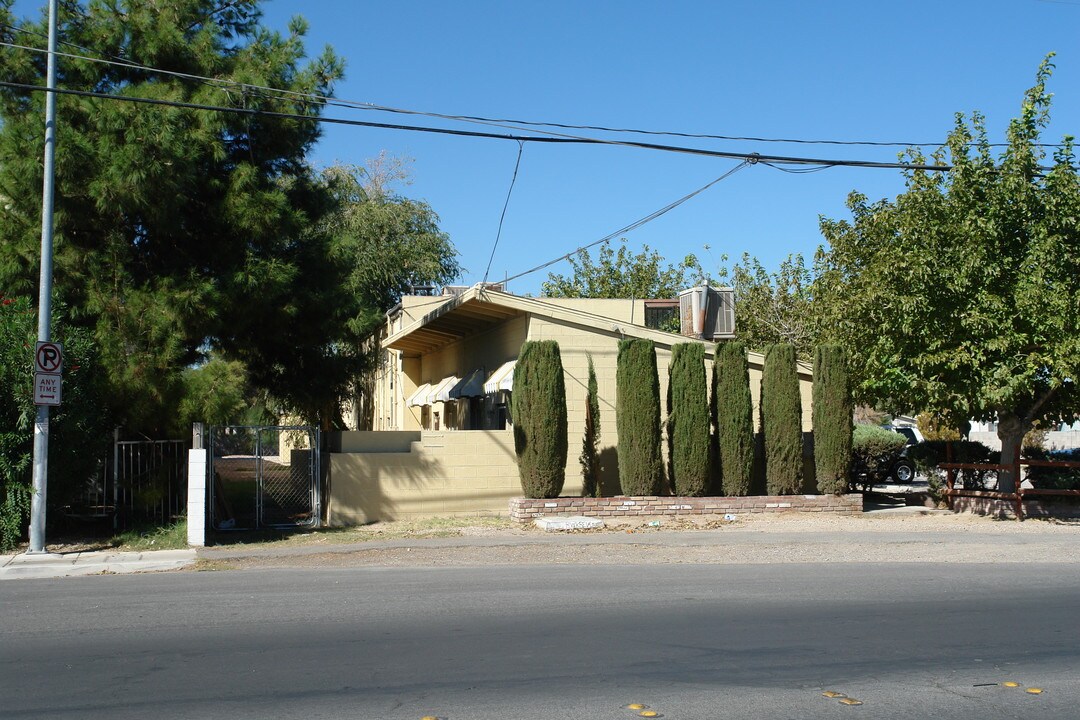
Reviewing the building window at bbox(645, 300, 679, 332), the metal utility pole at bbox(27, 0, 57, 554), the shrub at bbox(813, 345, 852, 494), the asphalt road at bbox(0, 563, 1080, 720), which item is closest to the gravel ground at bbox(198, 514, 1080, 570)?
the shrub at bbox(813, 345, 852, 494)

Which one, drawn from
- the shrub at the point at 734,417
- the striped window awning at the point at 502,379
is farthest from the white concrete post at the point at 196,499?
the shrub at the point at 734,417

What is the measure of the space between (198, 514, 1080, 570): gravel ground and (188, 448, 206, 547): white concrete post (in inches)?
19.7

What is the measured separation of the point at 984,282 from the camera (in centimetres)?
1634

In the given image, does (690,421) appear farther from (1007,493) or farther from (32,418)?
(32,418)

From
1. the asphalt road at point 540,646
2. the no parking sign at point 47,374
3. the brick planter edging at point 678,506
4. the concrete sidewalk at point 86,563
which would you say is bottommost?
the asphalt road at point 540,646

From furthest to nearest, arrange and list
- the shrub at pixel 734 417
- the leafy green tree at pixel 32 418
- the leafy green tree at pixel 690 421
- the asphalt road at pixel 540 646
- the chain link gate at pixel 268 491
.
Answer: the shrub at pixel 734 417 → the leafy green tree at pixel 690 421 → the chain link gate at pixel 268 491 → the leafy green tree at pixel 32 418 → the asphalt road at pixel 540 646

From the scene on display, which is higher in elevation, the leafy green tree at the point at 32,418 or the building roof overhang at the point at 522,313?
the building roof overhang at the point at 522,313

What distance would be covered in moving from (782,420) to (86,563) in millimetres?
12014

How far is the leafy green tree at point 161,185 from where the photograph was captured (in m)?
14.7

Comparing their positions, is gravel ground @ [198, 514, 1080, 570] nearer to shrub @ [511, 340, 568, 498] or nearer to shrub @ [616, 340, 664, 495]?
shrub @ [616, 340, 664, 495]

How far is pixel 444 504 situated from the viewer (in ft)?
59.6

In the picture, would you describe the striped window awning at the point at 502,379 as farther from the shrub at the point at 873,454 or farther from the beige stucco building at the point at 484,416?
the shrub at the point at 873,454

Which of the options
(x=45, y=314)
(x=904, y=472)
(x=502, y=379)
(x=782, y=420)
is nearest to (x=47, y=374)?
(x=45, y=314)

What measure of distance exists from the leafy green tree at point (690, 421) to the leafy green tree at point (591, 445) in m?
1.53
